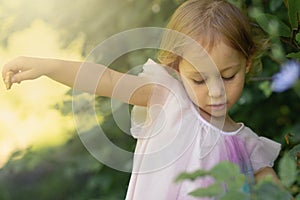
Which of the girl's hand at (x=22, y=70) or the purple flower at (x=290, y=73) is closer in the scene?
the girl's hand at (x=22, y=70)

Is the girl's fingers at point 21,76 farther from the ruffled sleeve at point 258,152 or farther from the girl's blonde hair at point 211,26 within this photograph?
the ruffled sleeve at point 258,152

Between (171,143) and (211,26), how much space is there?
0.71ft

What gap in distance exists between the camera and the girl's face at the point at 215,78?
156 cm

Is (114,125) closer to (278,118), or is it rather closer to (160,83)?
(278,118)

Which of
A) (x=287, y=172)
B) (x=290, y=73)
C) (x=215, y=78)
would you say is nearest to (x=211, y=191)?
(x=287, y=172)

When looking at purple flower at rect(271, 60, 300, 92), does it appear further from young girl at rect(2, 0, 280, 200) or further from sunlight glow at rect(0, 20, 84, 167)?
sunlight glow at rect(0, 20, 84, 167)

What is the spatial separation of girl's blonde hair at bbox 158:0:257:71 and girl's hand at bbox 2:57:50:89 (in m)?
0.24

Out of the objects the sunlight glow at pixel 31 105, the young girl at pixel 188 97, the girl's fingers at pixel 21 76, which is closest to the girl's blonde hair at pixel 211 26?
the young girl at pixel 188 97

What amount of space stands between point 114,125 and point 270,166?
825mm

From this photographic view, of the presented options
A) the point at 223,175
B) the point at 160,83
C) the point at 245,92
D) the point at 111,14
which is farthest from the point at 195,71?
the point at 111,14

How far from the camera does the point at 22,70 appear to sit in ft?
5.00

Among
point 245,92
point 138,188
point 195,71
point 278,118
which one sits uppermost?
point 195,71

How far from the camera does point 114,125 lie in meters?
2.45

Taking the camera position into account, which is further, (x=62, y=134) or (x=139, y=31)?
(x=62, y=134)
